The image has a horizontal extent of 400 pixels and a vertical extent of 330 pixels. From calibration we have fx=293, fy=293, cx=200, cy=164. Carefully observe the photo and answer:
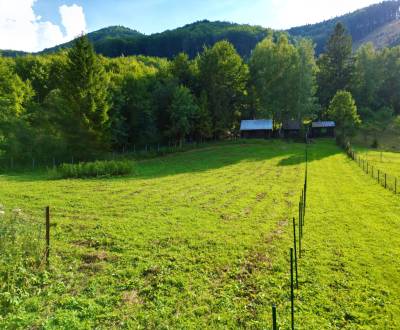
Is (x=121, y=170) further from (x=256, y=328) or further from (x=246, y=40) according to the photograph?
(x=246, y=40)

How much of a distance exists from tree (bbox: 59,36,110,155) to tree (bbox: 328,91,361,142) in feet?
112

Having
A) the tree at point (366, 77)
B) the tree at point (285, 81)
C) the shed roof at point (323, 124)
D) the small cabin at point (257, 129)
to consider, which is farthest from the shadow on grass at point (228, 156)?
the tree at point (366, 77)

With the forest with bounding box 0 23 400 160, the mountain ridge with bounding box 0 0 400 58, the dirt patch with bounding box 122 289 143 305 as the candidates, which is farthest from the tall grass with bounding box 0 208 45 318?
the mountain ridge with bounding box 0 0 400 58

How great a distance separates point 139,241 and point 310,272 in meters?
5.31

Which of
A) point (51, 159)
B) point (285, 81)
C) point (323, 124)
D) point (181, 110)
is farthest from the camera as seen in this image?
point (323, 124)

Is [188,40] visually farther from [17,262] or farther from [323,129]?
[17,262]

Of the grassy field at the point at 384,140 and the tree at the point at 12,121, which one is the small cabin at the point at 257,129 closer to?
the grassy field at the point at 384,140

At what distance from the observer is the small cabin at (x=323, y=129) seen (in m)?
50.8

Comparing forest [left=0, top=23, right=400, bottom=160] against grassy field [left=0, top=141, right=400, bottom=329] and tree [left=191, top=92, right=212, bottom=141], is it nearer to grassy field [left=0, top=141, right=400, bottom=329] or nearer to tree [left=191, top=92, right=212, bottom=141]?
tree [left=191, top=92, right=212, bottom=141]

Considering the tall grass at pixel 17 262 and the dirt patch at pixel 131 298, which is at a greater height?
the tall grass at pixel 17 262

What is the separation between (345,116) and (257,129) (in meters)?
13.3

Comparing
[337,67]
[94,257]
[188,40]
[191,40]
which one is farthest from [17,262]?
[188,40]

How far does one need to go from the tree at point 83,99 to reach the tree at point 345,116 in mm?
33992

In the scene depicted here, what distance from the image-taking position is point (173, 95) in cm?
4375
